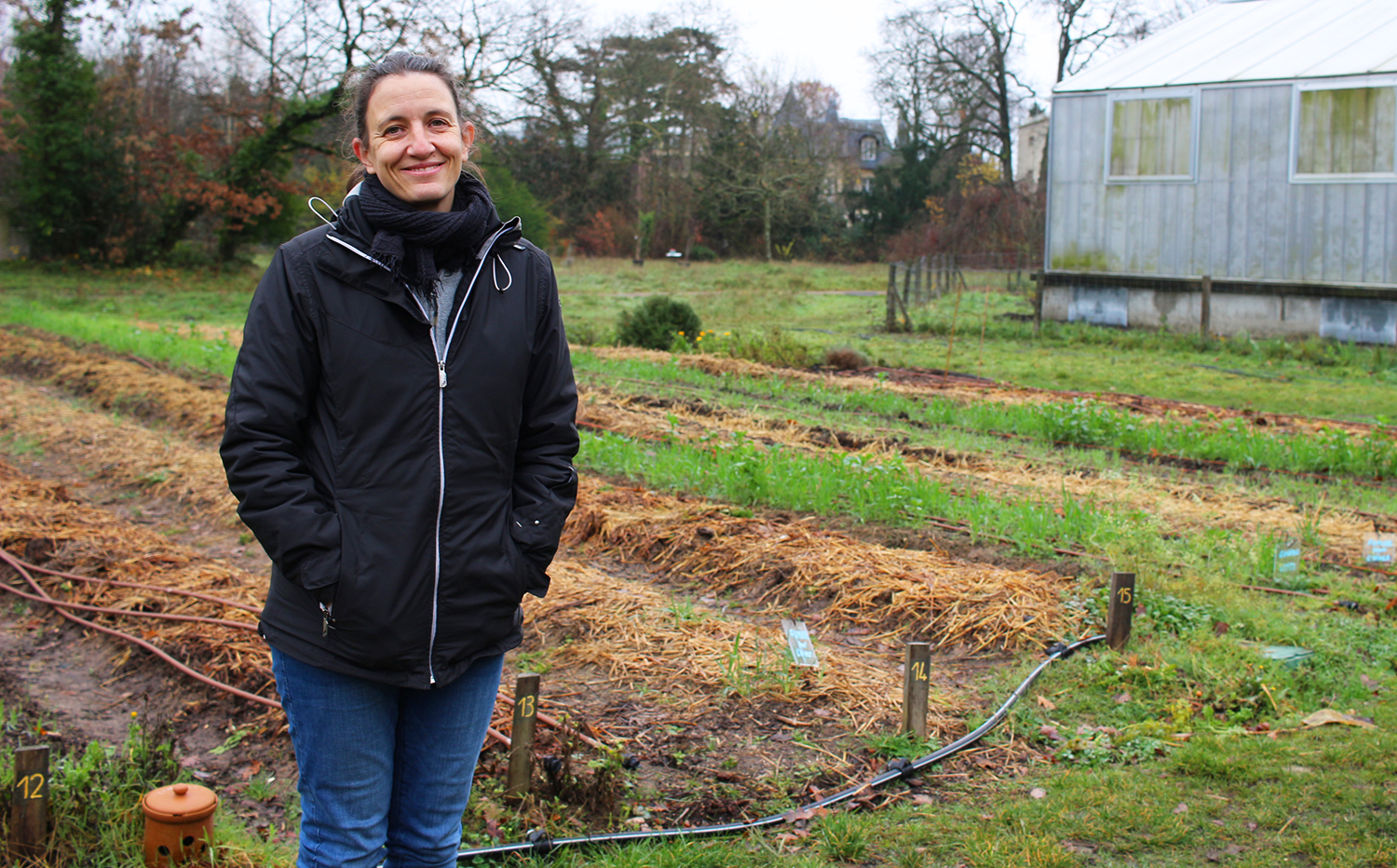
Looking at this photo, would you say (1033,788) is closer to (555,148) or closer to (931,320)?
(931,320)

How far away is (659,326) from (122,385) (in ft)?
24.1

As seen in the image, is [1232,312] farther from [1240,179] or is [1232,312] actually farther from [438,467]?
[438,467]

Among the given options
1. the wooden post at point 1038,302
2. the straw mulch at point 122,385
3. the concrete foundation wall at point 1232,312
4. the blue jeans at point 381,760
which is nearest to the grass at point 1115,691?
the blue jeans at point 381,760

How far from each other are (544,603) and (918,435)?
4988 mm

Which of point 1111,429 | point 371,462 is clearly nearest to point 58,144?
point 1111,429

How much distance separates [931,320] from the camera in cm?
2019

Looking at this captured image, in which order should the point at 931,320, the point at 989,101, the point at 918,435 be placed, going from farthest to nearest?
the point at 989,101
the point at 931,320
the point at 918,435

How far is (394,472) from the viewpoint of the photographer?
2.02m

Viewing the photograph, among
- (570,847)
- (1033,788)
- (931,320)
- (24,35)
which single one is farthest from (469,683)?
(24,35)

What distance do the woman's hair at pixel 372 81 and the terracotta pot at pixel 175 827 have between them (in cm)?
168

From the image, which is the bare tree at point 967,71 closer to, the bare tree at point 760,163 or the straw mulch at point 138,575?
the bare tree at point 760,163

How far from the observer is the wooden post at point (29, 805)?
2.80 metres

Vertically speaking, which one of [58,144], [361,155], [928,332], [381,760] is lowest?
[381,760]

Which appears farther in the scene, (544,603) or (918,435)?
(918,435)
